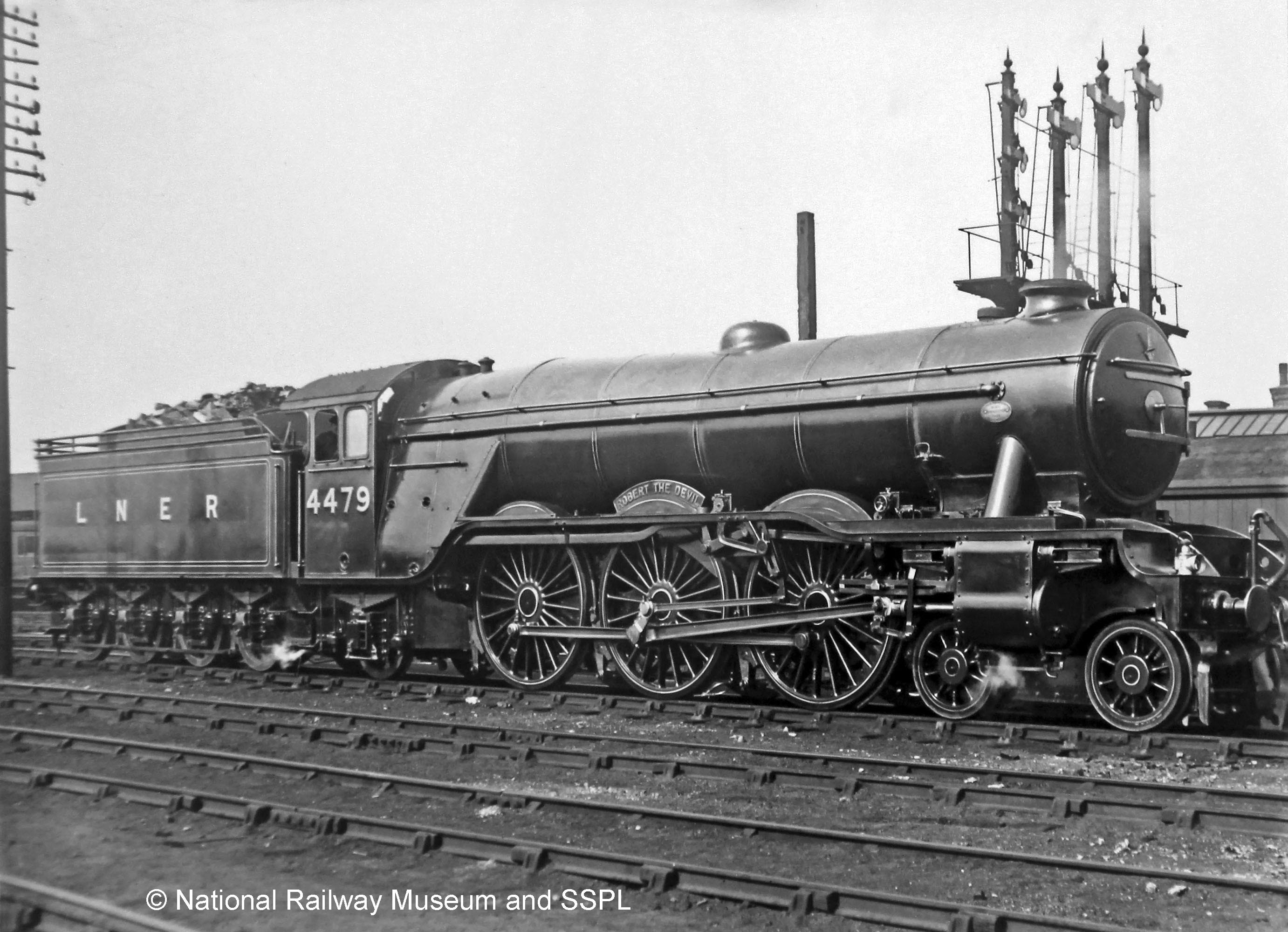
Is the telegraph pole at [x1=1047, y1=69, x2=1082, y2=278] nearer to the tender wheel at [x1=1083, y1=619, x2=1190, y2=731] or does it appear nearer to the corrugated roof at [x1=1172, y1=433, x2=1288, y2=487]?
the corrugated roof at [x1=1172, y1=433, x2=1288, y2=487]

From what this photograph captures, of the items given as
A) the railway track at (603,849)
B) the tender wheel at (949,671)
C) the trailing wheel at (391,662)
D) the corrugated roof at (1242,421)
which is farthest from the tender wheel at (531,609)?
the corrugated roof at (1242,421)

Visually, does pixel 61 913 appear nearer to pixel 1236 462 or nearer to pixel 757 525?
pixel 757 525

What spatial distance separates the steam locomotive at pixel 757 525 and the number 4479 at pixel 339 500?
0.12 feet

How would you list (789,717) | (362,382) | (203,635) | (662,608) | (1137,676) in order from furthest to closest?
(203,635) < (362,382) < (662,608) < (789,717) < (1137,676)

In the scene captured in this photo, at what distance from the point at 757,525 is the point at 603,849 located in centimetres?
501

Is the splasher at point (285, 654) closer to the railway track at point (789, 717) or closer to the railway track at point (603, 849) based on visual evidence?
the railway track at point (789, 717)

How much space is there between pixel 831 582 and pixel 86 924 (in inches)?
282

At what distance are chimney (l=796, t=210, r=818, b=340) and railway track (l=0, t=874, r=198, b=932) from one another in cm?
1430

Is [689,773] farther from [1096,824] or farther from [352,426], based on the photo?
[352,426]

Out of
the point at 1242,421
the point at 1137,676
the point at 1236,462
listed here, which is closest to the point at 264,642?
the point at 1137,676

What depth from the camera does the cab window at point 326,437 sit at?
14719mm

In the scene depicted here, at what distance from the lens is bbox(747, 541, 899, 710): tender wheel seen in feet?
35.1

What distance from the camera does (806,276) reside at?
726 inches

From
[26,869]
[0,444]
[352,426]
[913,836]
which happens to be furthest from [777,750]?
[0,444]
